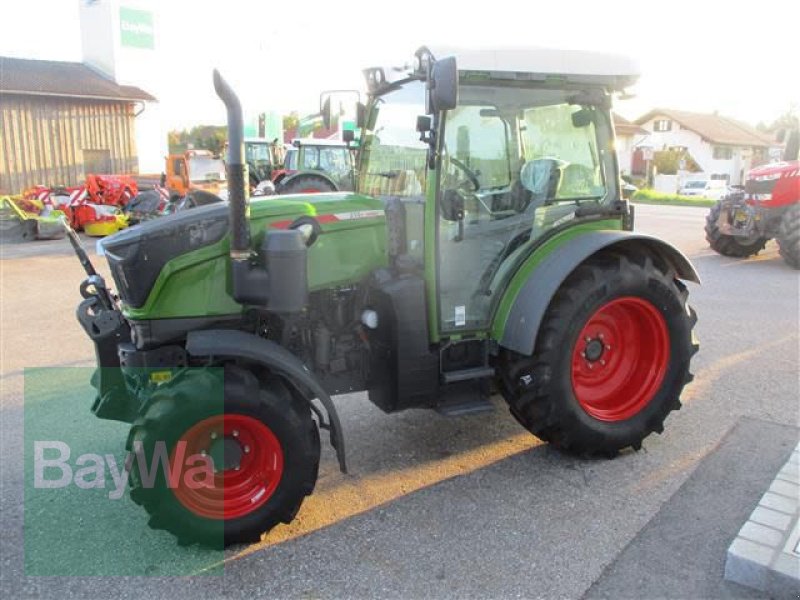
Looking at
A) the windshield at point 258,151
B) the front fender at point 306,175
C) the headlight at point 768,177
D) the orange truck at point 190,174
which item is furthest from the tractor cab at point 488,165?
the windshield at point 258,151

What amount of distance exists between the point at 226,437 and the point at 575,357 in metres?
2.05

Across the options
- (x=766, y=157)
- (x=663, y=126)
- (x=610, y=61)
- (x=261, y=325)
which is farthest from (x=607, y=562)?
(x=766, y=157)

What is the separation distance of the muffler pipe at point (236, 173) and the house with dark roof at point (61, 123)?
21.2m

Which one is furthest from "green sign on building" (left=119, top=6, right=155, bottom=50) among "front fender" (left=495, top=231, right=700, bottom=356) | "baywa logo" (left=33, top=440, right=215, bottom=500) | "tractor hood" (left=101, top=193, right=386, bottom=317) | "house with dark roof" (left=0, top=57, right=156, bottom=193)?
"front fender" (left=495, top=231, right=700, bottom=356)

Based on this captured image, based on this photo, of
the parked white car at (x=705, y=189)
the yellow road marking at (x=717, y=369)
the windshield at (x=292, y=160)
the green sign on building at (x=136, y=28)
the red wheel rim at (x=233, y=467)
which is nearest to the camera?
the red wheel rim at (x=233, y=467)

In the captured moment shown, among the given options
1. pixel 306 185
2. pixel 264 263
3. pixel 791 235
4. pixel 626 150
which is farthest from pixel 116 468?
pixel 626 150

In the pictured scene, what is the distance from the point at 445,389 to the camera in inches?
143

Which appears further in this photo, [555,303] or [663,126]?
[663,126]

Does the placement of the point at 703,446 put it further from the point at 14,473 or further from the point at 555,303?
the point at 14,473

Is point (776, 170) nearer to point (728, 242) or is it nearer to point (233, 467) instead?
point (728, 242)

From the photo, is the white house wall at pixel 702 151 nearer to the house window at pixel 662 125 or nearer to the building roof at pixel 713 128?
the house window at pixel 662 125

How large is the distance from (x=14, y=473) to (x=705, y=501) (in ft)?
12.3

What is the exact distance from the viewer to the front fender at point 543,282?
3426 millimetres

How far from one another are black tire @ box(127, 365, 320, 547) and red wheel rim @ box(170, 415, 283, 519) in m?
0.02
